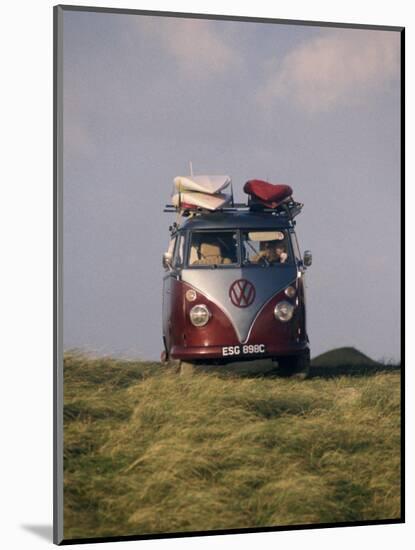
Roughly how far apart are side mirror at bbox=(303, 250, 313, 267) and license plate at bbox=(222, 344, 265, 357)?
0.75 meters

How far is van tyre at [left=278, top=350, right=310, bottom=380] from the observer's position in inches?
383

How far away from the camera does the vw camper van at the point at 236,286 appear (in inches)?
377

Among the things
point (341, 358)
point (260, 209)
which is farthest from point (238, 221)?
point (341, 358)

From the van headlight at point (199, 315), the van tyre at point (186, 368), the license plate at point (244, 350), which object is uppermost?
the van headlight at point (199, 315)

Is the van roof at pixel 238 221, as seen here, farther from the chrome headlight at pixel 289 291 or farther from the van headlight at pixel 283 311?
the van headlight at pixel 283 311

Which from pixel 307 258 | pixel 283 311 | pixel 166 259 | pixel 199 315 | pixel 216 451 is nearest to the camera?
pixel 216 451

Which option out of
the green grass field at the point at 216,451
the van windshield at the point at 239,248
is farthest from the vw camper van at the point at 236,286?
the green grass field at the point at 216,451

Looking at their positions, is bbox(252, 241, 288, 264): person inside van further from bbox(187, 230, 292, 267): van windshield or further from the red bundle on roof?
the red bundle on roof

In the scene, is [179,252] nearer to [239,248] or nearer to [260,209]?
[239,248]

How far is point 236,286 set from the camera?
9.65 m

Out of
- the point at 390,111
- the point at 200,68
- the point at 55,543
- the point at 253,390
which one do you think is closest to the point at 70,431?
the point at 55,543

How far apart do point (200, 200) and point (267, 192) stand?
1.75 ft

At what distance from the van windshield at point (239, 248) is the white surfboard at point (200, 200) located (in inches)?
8.5

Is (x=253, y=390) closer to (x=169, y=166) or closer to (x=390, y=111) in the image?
(x=169, y=166)
